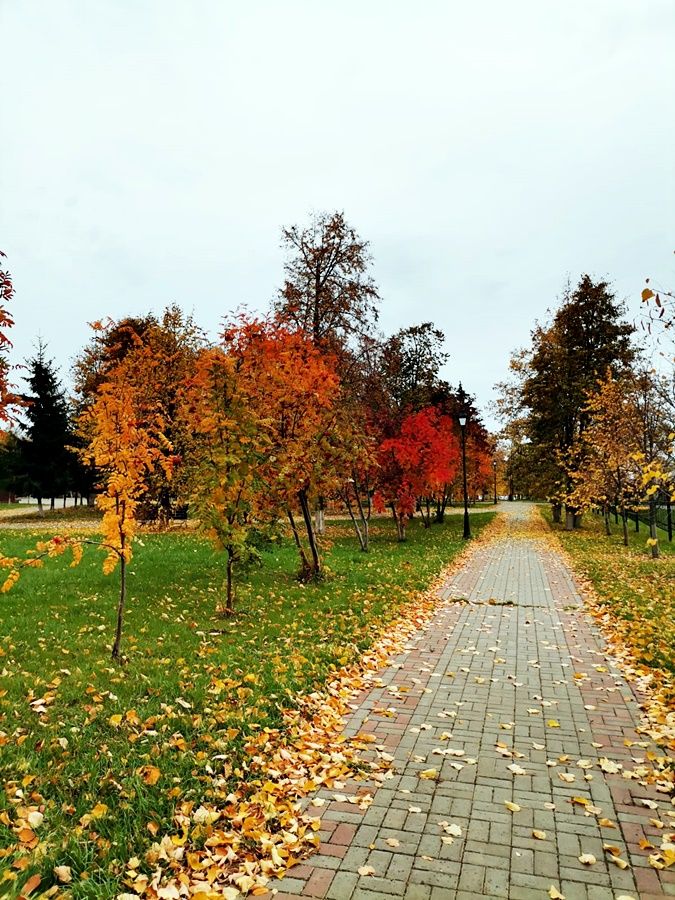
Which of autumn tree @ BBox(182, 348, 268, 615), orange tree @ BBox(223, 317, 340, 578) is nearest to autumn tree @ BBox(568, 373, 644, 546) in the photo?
orange tree @ BBox(223, 317, 340, 578)

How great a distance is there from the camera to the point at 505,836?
11.9 feet

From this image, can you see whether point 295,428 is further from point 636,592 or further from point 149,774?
point 149,774

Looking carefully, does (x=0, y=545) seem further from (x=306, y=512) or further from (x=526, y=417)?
(x=526, y=417)

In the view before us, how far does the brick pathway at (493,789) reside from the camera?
10.6ft

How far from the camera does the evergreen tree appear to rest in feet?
117

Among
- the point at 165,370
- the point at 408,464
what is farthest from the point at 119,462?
the point at 165,370

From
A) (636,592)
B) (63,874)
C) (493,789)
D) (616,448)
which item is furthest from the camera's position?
(616,448)

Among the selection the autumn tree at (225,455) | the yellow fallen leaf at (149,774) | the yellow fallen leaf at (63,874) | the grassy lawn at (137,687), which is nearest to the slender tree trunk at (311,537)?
the grassy lawn at (137,687)

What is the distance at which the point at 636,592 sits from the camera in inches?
444

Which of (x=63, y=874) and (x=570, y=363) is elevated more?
(x=570, y=363)

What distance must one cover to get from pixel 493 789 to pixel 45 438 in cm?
3666

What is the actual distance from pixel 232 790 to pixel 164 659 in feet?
9.45

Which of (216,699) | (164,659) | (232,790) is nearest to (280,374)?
(164,659)

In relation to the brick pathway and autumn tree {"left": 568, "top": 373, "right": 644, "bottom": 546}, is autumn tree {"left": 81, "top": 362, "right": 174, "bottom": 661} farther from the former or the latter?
autumn tree {"left": 568, "top": 373, "right": 644, "bottom": 546}
